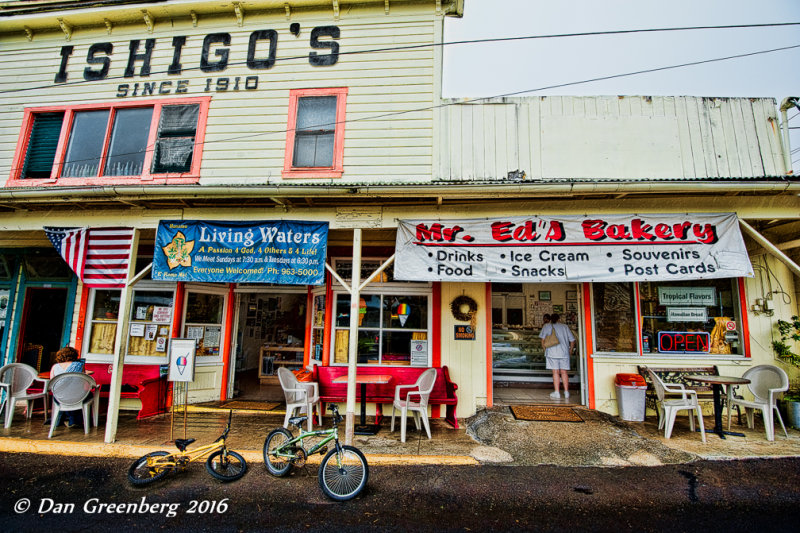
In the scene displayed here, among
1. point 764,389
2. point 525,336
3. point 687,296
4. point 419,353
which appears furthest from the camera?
point 525,336

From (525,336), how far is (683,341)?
3652 mm

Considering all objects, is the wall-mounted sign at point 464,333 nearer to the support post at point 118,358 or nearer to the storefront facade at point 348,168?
the storefront facade at point 348,168

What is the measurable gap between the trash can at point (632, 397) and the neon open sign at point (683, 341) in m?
1.00

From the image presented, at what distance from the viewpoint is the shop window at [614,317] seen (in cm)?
733

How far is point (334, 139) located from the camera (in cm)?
707

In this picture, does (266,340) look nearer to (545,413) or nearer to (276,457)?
(276,457)

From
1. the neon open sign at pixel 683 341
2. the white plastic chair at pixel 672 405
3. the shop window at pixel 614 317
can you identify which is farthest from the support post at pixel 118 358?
the neon open sign at pixel 683 341

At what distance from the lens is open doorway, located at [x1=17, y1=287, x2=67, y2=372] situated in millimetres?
8258

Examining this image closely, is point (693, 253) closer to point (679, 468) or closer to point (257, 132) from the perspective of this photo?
point (679, 468)

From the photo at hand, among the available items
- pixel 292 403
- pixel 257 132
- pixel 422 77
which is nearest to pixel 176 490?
pixel 292 403

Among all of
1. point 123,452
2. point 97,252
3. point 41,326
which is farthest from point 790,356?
point 41,326

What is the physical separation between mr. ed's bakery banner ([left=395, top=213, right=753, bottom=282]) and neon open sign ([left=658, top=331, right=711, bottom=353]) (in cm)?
198

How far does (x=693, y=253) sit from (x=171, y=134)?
9.29 m

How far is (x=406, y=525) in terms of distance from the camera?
12.3 ft
